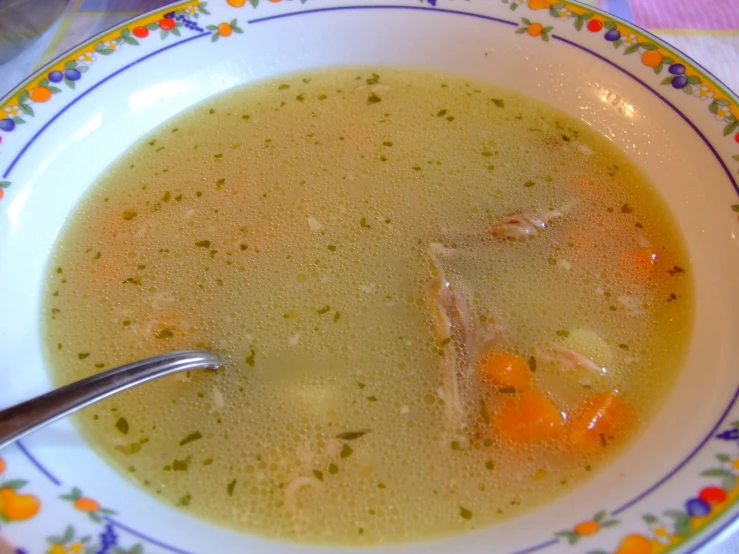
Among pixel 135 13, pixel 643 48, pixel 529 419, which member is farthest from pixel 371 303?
pixel 135 13

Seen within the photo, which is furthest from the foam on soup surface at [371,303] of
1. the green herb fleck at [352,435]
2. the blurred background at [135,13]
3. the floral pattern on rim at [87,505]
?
the blurred background at [135,13]

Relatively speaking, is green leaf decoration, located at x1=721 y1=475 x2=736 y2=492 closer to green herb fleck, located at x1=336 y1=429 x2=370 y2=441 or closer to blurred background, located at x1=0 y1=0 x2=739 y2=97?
green herb fleck, located at x1=336 y1=429 x2=370 y2=441

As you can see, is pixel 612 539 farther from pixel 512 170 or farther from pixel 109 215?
pixel 109 215

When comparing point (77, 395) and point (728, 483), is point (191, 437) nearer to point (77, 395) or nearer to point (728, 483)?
point (77, 395)

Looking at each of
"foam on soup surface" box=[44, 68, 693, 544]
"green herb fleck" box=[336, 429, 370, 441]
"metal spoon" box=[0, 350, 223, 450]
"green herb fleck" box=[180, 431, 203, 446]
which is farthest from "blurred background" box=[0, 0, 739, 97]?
"green herb fleck" box=[336, 429, 370, 441]

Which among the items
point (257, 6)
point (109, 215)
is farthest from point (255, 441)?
point (257, 6)

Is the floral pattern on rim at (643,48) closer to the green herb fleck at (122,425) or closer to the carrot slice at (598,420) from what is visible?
the carrot slice at (598,420)
